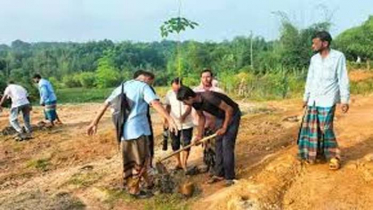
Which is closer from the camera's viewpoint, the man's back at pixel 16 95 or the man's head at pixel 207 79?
the man's head at pixel 207 79

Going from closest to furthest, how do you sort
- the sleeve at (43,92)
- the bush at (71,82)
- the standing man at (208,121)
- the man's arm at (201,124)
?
the man's arm at (201,124) → the standing man at (208,121) → the sleeve at (43,92) → the bush at (71,82)

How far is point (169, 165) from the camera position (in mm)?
8266

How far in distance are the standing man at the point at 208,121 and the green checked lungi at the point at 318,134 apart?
1.09 meters

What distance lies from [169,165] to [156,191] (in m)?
1.32

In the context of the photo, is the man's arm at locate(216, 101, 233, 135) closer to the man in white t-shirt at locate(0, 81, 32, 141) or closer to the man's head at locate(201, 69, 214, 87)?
the man's head at locate(201, 69, 214, 87)

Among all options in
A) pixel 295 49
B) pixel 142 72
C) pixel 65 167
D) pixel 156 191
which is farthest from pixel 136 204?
pixel 295 49

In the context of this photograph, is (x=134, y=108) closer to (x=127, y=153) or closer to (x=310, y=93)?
(x=127, y=153)

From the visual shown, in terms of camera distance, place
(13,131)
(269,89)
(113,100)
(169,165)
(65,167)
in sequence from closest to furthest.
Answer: (113,100), (169,165), (65,167), (13,131), (269,89)

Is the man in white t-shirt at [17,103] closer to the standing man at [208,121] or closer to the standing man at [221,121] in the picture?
the standing man at [208,121]

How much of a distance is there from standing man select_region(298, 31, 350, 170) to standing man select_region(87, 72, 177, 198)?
69.9 inches

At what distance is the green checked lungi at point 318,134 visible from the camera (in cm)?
650

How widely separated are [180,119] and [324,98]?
A: 1.93 metres

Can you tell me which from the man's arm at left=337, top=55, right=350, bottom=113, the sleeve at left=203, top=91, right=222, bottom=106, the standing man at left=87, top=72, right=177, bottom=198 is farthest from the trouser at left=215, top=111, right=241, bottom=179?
the man's arm at left=337, top=55, right=350, bottom=113

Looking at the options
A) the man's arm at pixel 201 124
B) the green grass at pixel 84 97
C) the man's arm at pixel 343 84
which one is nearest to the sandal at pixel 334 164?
the man's arm at pixel 343 84
